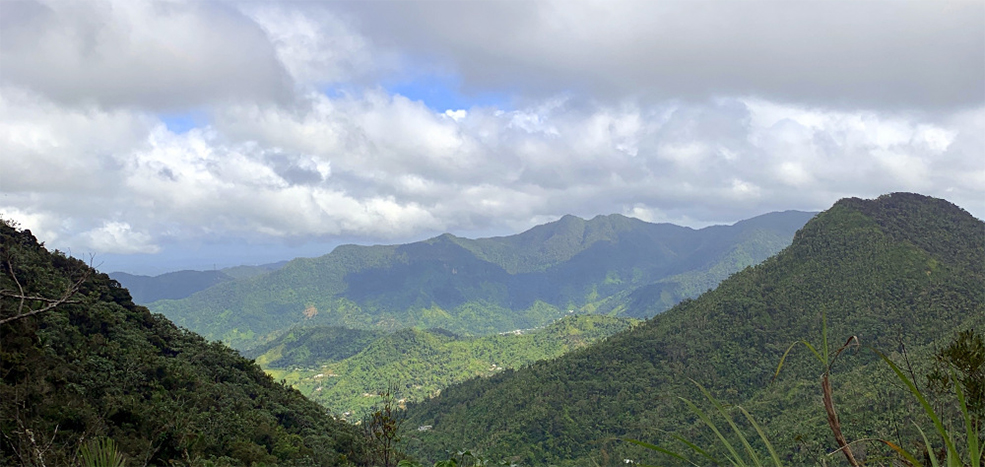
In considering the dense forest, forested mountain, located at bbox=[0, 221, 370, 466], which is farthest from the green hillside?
forested mountain, located at bbox=[0, 221, 370, 466]

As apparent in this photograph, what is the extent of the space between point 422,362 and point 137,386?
13249cm

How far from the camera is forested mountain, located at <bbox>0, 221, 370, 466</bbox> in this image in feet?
54.7

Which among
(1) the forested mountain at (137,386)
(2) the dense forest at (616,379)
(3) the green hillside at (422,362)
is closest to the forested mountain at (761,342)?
(2) the dense forest at (616,379)

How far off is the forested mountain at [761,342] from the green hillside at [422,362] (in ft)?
155

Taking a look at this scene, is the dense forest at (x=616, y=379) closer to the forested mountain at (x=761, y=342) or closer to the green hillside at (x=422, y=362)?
the forested mountain at (x=761, y=342)

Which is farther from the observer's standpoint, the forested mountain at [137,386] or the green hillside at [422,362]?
the green hillside at [422,362]

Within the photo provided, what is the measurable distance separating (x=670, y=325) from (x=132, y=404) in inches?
3072

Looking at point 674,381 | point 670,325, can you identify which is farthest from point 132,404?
point 670,325

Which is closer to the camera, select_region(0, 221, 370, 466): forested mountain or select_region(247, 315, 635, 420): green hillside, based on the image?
select_region(0, 221, 370, 466): forested mountain

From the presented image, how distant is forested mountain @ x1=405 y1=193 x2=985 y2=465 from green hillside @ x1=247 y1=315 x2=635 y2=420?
47273mm

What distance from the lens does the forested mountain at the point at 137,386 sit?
16.7 m

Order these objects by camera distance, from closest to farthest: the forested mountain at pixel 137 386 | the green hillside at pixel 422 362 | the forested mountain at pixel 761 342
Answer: the forested mountain at pixel 137 386 < the forested mountain at pixel 761 342 < the green hillside at pixel 422 362

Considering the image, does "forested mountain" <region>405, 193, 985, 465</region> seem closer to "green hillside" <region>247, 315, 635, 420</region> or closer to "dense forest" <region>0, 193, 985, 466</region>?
"dense forest" <region>0, 193, 985, 466</region>

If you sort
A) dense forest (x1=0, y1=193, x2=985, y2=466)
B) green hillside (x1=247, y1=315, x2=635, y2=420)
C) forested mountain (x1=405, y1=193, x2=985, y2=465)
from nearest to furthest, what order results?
1. dense forest (x1=0, y1=193, x2=985, y2=466)
2. forested mountain (x1=405, y1=193, x2=985, y2=465)
3. green hillside (x1=247, y1=315, x2=635, y2=420)
